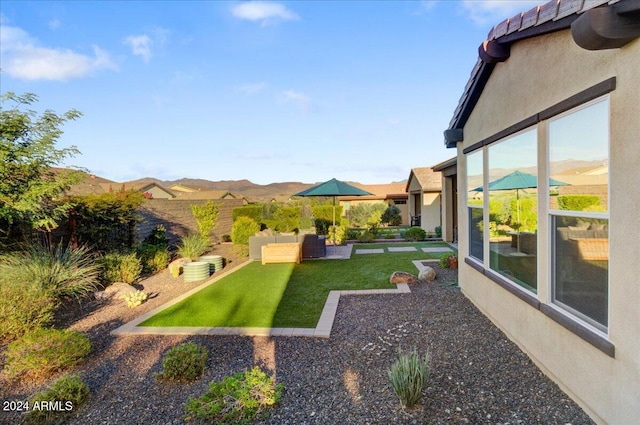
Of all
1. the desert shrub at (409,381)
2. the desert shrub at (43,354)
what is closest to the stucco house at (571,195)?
the desert shrub at (409,381)

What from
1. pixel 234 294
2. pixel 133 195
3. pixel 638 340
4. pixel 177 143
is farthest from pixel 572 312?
pixel 177 143

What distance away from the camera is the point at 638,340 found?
242 cm

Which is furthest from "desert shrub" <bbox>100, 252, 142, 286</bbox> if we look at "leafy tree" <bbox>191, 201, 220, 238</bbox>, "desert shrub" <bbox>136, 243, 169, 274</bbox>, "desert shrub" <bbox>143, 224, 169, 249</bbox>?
"leafy tree" <bbox>191, 201, 220, 238</bbox>

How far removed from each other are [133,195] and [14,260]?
169 inches

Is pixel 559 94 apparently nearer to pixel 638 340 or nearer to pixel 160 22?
pixel 638 340

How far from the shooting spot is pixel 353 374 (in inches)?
154

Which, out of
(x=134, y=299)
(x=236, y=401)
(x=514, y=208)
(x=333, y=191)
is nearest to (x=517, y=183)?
(x=514, y=208)

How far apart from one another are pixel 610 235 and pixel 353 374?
2769 mm

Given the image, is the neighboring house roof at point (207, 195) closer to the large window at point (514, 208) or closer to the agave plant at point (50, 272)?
the agave plant at point (50, 272)

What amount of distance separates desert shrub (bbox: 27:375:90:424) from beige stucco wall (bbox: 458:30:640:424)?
4699 millimetres

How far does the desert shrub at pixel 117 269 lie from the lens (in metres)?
8.48

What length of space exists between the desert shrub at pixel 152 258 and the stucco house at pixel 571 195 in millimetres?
9339

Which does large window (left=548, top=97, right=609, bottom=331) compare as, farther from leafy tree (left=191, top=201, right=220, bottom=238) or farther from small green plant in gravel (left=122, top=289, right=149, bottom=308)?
leafy tree (left=191, top=201, right=220, bottom=238)

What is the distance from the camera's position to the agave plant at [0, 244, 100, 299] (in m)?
6.34
